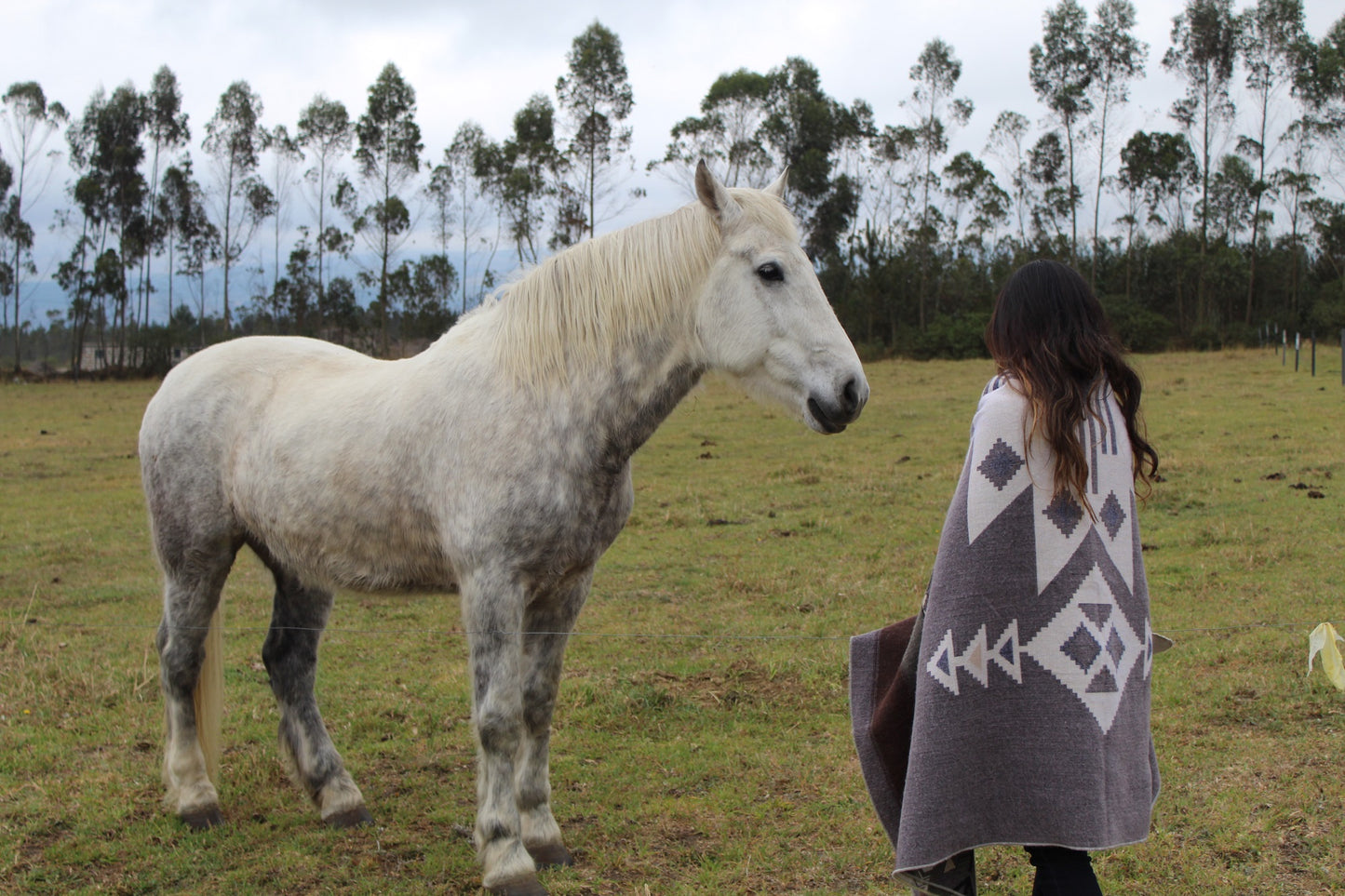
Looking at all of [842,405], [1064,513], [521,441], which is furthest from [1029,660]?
[521,441]

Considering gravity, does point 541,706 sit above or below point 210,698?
above

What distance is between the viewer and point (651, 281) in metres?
3.42

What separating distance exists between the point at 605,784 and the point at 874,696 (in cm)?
208

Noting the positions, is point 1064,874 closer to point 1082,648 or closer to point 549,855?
point 1082,648

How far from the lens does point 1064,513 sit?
235cm

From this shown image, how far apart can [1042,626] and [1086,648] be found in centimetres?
12

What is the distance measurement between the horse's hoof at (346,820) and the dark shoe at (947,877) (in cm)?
246

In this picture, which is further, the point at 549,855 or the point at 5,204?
the point at 5,204

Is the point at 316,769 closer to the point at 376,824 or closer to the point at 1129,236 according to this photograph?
the point at 376,824

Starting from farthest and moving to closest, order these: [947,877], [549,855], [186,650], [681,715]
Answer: [681,715] → [186,650] → [549,855] → [947,877]

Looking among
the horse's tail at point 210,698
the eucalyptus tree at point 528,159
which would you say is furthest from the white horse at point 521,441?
the eucalyptus tree at point 528,159

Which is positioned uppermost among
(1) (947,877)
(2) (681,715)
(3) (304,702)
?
(1) (947,877)

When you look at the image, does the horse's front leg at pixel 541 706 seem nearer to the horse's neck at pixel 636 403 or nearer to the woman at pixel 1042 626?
the horse's neck at pixel 636 403

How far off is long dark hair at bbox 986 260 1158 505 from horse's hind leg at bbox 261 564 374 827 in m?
3.06
